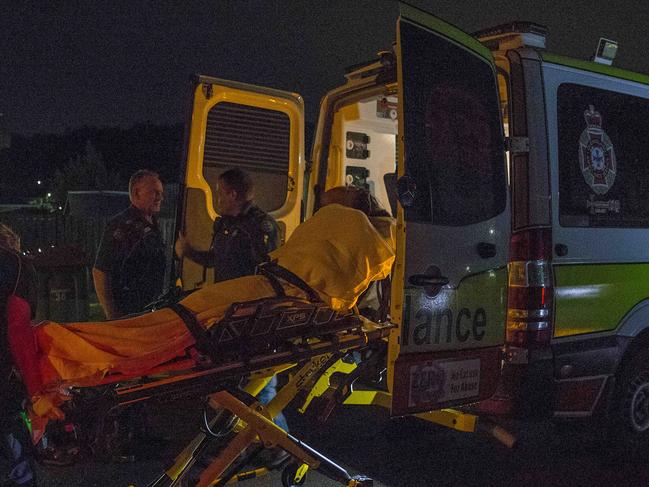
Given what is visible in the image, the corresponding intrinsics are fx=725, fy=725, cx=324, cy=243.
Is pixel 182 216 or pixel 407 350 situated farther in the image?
pixel 182 216

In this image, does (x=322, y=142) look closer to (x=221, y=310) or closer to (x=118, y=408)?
(x=221, y=310)

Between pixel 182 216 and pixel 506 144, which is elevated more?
pixel 506 144

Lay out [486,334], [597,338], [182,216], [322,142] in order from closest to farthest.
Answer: [486,334] < [597,338] < [182,216] < [322,142]

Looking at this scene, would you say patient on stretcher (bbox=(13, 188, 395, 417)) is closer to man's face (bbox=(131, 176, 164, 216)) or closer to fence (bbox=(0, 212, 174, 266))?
man's face (bbox=(131, 176, 164, 216))

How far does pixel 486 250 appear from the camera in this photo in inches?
143

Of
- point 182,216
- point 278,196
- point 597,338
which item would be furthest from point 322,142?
point 597,338

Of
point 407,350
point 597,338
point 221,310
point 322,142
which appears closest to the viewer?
point 221,310

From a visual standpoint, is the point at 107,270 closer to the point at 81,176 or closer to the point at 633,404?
the point at 633,404

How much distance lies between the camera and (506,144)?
3.75 m

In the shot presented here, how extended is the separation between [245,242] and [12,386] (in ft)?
5.67

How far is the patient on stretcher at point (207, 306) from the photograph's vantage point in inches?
106

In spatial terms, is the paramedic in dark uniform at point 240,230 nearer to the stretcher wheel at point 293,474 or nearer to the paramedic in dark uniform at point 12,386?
the stretcher wheel at point 293,474

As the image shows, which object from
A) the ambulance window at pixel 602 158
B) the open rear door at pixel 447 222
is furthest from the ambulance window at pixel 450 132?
the ambulance window at pixel 602 158

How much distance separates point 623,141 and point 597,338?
1212 mm
